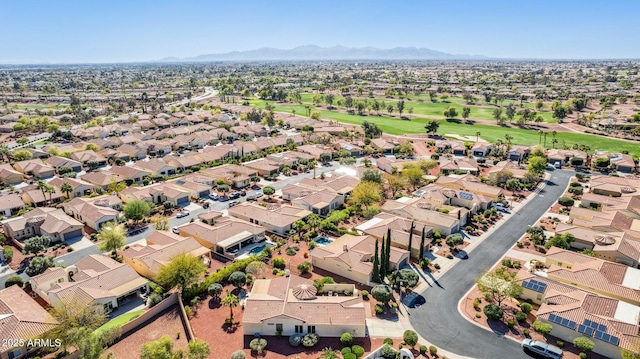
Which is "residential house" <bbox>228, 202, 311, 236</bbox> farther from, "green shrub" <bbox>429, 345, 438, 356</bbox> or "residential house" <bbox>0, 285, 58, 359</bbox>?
"residential house" <bbox>0, 285, 58, 359</bbox>

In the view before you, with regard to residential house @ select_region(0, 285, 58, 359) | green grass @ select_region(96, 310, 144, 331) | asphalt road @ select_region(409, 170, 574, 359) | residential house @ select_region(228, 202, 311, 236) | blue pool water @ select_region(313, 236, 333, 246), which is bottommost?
asphalt road @ select_region(409, 170, 574, 359)

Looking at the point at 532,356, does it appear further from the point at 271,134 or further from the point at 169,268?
the point at 271,134

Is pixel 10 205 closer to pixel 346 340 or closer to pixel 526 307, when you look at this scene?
pixel 346 340

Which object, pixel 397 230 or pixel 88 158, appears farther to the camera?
pixel 88 158

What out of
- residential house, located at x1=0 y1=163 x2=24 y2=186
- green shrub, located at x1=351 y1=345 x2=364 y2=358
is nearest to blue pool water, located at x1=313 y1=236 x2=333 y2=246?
green shrub, located at x1=351 y1=345 x2=364 y2=358

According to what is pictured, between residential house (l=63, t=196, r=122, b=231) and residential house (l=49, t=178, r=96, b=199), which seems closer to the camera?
residential house (l=63, t=196, r=122, b=231)

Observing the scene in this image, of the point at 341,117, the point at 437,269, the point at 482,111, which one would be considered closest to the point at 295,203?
the point at 437,269

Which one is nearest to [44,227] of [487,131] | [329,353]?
[329,353]
